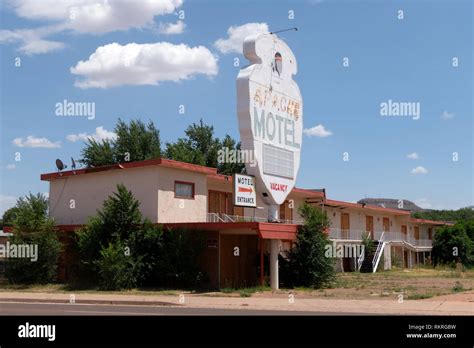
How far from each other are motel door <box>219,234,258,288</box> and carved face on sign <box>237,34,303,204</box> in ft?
10.6

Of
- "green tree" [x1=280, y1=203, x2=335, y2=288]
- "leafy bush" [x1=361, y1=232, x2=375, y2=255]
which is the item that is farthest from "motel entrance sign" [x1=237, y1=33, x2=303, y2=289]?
"leafy bush" [x1=361, y1=232, x2=375, y2=255]

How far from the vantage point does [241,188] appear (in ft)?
85.7

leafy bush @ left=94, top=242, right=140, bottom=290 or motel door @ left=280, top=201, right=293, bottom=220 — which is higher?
motel door @ left=280, top=201, right=293, bottom=220

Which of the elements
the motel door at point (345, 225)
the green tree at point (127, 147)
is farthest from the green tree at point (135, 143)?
the motel door at point (345, 225)

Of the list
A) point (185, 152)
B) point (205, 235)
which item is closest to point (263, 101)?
point (205, 235)

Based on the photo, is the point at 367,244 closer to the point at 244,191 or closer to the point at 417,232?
the point at 417,232

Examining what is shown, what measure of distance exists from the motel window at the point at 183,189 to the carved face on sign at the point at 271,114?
501 centimetres

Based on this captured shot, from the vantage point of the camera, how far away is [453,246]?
190 feet

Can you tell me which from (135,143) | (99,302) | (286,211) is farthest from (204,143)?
(99,302)

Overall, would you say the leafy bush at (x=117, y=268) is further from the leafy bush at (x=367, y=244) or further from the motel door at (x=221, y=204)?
the leafy bush at (x=367, y=244)

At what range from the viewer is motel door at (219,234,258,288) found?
94.7ft

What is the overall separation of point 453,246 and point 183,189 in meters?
36.3

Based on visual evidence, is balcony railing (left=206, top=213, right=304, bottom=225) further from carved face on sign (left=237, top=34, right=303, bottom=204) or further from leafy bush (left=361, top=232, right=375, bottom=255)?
leafy bush (left=361, top=232, right=375, bottom=255)
